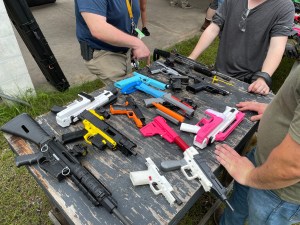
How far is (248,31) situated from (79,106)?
181 centimetres

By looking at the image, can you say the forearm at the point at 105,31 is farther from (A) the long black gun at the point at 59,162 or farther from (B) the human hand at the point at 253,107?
(B) the human hand at the point at 253,107

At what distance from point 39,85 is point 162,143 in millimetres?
3393

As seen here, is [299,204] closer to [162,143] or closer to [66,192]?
[162,143]

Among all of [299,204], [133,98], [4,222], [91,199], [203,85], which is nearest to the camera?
[91,199]

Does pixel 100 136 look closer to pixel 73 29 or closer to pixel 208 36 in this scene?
pixel 208 36

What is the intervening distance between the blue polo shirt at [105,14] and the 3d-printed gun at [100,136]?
0.97 m

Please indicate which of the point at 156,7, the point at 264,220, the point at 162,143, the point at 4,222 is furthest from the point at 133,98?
the point at 156,7

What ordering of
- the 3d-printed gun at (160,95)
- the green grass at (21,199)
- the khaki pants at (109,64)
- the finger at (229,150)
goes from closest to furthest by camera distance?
the finger at (229,150), the 3d-printed gun at (160,95), the green grass at (21,199), the khaki pants at (109,64)

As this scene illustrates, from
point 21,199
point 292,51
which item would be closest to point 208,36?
point 292,51

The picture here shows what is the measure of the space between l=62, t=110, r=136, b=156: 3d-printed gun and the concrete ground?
2.95 meters

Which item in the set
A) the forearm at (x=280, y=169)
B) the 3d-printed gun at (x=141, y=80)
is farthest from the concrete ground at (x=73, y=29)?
the forearm at (x=280, y=169)

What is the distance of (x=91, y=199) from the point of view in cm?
118

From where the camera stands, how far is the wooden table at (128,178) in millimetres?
1152

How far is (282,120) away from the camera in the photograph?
1198 mm
